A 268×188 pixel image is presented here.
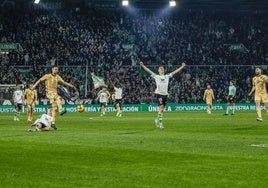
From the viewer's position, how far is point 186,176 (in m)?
11.9

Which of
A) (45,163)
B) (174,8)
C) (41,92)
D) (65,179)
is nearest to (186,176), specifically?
(65,179)

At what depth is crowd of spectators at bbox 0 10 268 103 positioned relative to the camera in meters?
65.8

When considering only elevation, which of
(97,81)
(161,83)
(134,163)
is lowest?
(134,163)

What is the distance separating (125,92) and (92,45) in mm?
7008

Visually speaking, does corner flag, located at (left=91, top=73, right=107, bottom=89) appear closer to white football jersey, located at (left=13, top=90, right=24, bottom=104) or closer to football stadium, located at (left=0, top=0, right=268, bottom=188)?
football stadium, located at (left=0, top=0, right=268, bottom=188)

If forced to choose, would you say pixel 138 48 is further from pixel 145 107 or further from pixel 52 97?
pixel 52 97

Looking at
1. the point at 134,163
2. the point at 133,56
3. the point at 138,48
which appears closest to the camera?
the point at 134,163

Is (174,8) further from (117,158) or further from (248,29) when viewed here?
(117,158)

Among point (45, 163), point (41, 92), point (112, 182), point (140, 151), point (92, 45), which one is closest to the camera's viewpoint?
point (112, 182)

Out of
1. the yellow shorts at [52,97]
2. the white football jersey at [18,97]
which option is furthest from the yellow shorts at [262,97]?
the white football jersey at [18,97]

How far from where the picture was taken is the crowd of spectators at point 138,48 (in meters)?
65.8

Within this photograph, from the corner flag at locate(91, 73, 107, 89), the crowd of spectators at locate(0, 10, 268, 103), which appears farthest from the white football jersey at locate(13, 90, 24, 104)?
the corner flag at locate(91, 73, 107, 89)

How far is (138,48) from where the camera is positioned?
71.2 m

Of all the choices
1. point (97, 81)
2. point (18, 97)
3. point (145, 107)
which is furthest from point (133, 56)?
point (18, 97)
